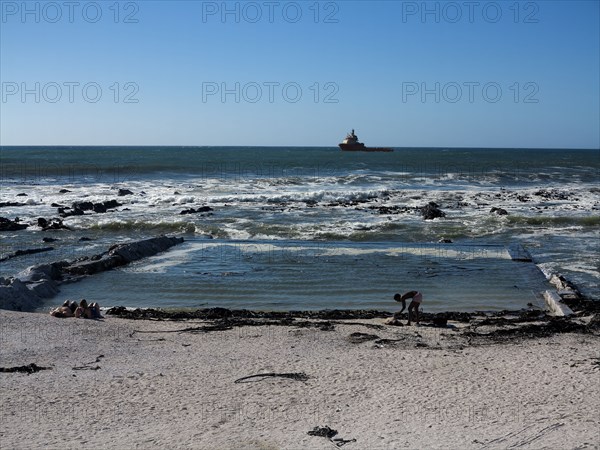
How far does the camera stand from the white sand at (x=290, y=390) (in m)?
6.74

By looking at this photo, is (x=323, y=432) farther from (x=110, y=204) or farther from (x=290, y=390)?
(x=110, y=204)

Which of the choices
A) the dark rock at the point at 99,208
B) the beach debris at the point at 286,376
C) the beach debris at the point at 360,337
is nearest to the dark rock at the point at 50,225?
the dark rock at the point at 99,208

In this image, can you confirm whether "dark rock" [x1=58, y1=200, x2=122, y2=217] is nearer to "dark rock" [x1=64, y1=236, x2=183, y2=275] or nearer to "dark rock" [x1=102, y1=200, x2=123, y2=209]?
"dark rock" [x1=102, y1=200, x2=123, y2=209]

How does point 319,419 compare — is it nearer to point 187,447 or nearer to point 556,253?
point 187,447

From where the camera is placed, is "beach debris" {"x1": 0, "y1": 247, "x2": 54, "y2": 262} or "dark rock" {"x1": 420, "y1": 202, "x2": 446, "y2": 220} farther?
"dark rock" {"x1": 420, "y1": 202, "x2": 446, "y2": 220}

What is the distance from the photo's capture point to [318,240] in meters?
22.1

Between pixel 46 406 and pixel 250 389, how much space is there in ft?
7.70

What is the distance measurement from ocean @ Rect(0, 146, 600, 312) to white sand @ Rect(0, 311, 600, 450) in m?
2.85

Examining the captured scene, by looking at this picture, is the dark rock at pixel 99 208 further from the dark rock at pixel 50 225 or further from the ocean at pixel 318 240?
the dark rock at pixel 50 225

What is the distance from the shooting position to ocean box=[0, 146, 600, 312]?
13.9 meters

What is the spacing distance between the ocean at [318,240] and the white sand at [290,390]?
9.35 feet

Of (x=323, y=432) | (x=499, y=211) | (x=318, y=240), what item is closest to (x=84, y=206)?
(x=318, y=240)

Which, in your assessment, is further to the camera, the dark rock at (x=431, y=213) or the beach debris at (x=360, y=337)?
the dark rock at (x=431, y=213)

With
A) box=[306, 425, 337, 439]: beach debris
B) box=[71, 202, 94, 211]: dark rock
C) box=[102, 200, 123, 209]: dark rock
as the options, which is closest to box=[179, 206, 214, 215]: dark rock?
box=[102, 200, 123, 209]: dark rock
